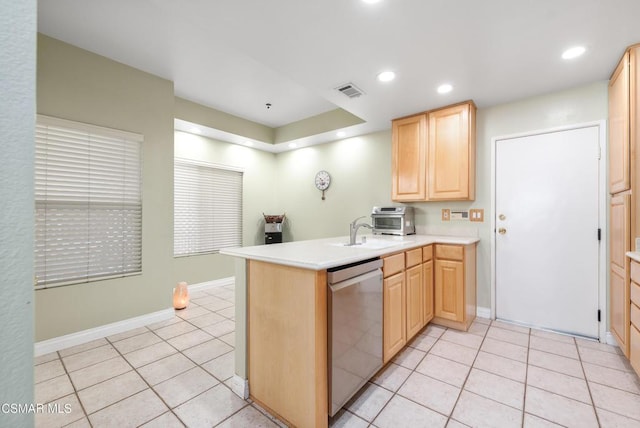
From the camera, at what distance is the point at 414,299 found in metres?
2.49

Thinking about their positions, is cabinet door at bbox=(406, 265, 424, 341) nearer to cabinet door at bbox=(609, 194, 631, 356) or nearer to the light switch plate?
the light switch plate

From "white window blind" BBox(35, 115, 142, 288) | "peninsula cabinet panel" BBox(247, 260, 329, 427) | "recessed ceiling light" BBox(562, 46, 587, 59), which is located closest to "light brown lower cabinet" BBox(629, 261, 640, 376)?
"recessed ceiling light" BBox(562, 46, 587, 59)

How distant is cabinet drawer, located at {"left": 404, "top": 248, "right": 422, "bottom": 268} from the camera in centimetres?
239

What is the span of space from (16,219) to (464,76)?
3083 mm

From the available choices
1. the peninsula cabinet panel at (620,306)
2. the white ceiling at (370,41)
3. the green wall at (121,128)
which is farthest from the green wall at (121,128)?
the peninsula cabinet panel at (620,306)

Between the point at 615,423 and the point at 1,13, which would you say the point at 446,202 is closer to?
the point at 615,423

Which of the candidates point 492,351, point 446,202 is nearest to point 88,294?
point 492,351

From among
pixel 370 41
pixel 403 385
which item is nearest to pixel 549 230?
pixel 403 385

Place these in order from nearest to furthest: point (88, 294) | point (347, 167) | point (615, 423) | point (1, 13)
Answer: point (1, 13), point (615, 423), point (88, 294), point (347, 167)

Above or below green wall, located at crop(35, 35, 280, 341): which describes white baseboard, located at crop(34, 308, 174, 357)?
below

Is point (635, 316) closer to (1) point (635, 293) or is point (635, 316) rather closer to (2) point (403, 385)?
(1) point (635, 293)

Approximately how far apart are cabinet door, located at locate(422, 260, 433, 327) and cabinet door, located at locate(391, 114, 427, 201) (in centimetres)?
98

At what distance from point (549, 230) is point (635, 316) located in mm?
1076

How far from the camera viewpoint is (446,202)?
3.47 meters
